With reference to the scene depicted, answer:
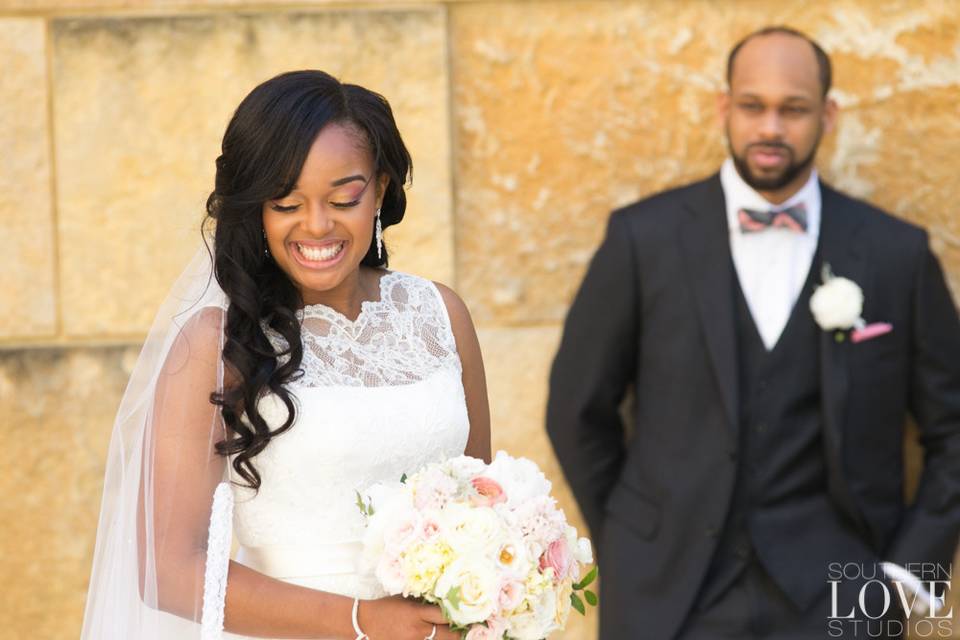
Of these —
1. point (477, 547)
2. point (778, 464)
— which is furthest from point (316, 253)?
point (778, 464)

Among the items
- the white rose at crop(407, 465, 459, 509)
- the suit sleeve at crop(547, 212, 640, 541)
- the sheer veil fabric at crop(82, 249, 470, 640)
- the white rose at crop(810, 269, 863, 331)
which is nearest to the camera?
the white rose at crop(407, 465, 459, 509)

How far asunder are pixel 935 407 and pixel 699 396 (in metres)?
0.76

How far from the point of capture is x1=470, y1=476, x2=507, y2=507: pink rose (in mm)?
2854

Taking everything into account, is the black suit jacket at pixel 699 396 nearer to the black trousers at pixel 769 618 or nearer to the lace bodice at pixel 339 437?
the black trousers at pixel 769 618

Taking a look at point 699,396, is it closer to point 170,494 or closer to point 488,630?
point 488,630

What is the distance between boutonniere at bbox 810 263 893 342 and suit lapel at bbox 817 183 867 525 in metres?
0.04

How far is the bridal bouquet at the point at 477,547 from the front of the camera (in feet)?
9.00

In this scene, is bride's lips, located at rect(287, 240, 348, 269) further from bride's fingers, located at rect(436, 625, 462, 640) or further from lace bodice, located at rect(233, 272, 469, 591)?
bride's fingers, located at rect(436, 625, 462, 640)

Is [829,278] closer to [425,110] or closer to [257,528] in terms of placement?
[425,110]

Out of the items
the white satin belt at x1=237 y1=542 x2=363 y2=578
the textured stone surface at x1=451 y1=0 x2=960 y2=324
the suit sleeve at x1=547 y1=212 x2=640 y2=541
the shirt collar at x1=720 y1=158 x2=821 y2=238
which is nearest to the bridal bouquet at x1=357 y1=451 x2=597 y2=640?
the white satin belt at x1=237 y1=542 x2=363 y2=578

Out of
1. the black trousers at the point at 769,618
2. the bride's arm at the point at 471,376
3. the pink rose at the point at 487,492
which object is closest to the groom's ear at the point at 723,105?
the black trousers at the point at 769,618

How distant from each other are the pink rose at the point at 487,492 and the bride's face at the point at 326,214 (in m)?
0.54

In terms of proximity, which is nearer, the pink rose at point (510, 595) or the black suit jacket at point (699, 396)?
the pink rose at point (510, 595)

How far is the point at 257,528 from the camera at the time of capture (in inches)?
125
